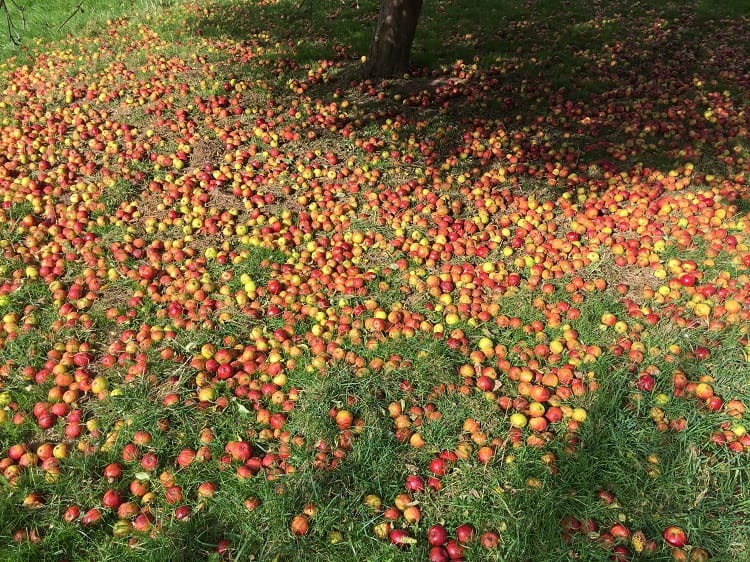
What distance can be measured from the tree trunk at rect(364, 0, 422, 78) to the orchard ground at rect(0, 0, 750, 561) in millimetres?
215

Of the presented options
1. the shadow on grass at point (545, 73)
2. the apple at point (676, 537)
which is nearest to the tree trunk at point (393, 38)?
the shadow on grass at point (545, 73)

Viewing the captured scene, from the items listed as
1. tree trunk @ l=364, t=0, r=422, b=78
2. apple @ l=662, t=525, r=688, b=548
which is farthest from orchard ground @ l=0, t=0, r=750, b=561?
tree trunk @ l=364, t=0, r=422, b=78

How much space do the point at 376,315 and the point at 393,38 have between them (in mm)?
4407

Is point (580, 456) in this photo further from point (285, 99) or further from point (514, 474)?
point (285, 99)

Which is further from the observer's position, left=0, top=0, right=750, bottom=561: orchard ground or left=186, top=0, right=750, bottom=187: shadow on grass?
left=186, top=0, right=750, bottom=187: shadow on grass

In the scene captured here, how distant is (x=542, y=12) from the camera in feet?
29.0

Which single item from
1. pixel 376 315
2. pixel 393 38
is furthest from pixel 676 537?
pixel 393 38

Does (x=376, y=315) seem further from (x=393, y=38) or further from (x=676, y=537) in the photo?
(x=393, y=38)

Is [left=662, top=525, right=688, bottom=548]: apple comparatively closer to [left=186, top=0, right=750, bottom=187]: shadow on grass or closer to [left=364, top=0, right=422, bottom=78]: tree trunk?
[left=186, top=0, right=750, bottom=187]: shadow on grass

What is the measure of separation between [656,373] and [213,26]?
8.64 metres

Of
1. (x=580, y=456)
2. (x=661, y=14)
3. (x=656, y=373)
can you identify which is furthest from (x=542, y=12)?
(x=580, y=456)

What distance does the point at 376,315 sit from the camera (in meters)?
3.61

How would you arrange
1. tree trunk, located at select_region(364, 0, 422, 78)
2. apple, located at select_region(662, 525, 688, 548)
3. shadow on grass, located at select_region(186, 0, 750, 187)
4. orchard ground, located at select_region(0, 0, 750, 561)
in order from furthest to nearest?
tree trunk, located at select_region(364, 0, 422, 78), shadow on grass, located at select_region(186, 0, 750, 187), orchard ground, located at select_region(0, 0, 750, 561), apple, located at select_region(662, 525, 688, 548)

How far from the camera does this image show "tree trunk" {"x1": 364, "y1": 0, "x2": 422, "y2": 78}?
6250 millimetres
